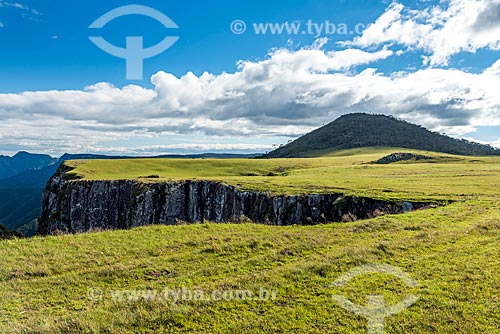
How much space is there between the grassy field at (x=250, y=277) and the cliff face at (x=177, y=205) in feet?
34.1

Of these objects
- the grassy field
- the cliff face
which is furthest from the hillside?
the cliff face

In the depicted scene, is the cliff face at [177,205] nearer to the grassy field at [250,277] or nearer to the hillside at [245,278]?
the grassy field at [250,277]

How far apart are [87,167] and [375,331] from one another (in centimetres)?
10318

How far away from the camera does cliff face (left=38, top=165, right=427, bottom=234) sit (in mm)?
38281

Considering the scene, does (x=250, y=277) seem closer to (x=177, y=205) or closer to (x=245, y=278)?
(x=245, y=278)

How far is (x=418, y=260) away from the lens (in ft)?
49.0

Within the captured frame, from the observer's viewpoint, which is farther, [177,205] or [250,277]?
[177,205]

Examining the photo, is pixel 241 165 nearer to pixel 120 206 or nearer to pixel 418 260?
pixel 120 206

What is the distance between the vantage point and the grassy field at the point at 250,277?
10463 millimetres

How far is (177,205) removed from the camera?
202 feet

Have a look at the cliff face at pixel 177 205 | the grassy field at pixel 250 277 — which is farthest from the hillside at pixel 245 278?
the cliff face at pixel 177 205

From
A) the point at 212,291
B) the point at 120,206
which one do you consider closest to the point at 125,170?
the point at 120,206

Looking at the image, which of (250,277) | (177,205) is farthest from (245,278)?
(177,205)

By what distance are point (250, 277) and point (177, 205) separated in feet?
163
